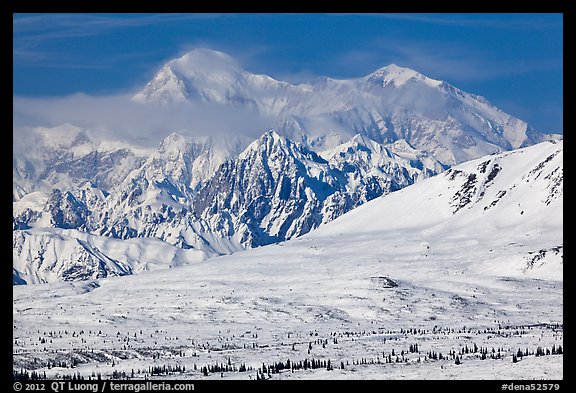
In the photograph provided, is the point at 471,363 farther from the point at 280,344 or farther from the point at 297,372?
the point at 280,344

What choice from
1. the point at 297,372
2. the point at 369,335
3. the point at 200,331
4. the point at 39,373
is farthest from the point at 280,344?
the point at 297,372
